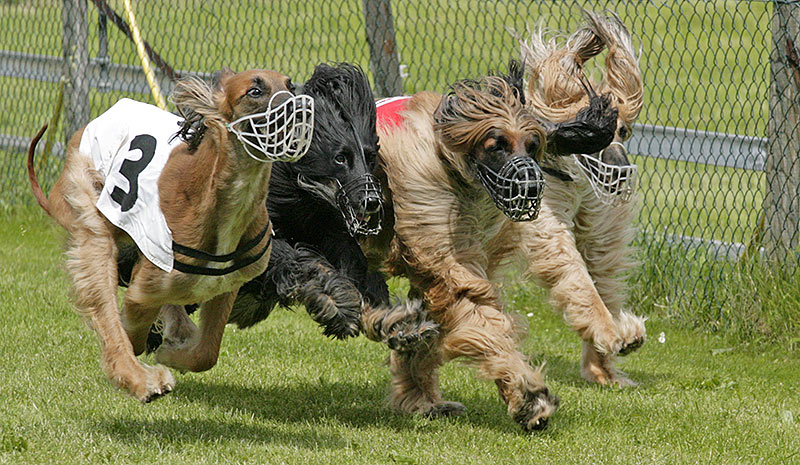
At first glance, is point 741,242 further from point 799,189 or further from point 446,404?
point 446,404

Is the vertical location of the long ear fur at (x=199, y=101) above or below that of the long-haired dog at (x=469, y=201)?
above

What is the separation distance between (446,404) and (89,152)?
1792mm

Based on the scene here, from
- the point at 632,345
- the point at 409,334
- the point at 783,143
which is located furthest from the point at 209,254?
the point at 783,143

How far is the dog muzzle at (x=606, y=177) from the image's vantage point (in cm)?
441

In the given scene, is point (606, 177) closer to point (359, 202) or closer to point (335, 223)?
point (335, 223)

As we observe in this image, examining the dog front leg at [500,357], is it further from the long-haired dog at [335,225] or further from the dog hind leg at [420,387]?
the dog hind leg at [420,387]

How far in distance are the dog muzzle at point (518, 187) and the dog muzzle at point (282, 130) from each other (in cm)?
76

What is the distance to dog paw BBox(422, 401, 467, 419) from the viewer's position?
4.52 m

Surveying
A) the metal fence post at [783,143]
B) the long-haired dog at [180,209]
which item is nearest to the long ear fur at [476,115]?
the long-haired dog at [180,209]

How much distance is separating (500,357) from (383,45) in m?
3.46

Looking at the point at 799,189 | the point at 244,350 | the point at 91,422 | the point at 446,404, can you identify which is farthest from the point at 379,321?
the point at 799,189

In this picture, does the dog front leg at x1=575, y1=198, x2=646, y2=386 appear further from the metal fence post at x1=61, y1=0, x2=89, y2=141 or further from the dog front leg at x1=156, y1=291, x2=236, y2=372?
the metal fence post at x1=61, y1=0, x2=89, y2=141

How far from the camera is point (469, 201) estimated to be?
4.11 metres

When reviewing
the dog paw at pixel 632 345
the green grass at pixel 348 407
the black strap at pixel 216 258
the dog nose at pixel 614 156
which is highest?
the dog nose at pixel 614 156
